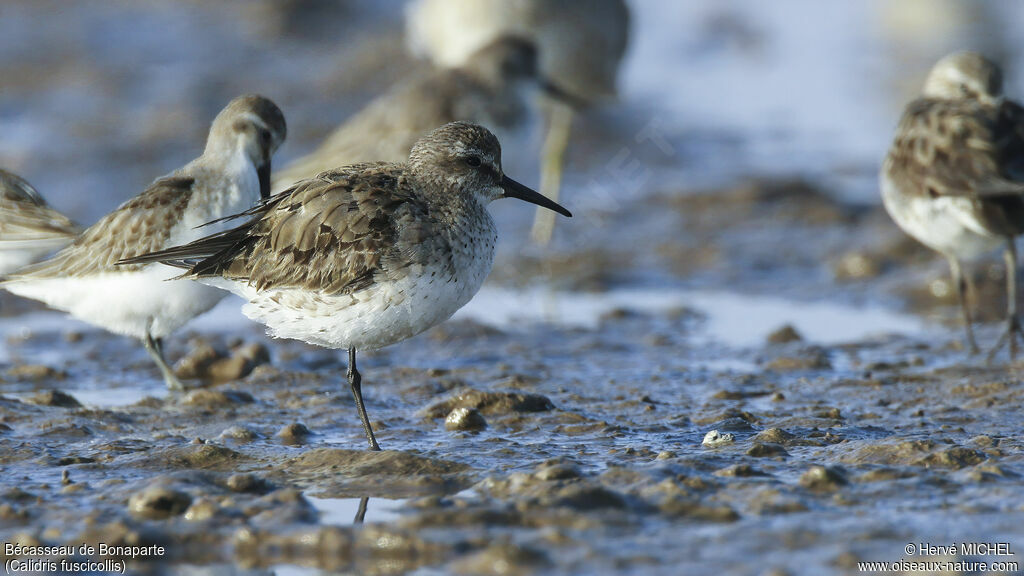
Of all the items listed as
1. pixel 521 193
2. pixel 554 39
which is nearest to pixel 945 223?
pixel 521 193

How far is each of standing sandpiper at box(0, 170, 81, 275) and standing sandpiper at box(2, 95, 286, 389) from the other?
0.56ft

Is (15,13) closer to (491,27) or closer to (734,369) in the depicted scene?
(491,27)

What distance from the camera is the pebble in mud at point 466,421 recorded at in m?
5.83

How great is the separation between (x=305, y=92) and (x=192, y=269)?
9.38 metres

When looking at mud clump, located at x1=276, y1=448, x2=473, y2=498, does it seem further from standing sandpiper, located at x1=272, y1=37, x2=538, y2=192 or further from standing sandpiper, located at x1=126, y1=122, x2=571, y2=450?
standing sandpiper, located at x1=272, y1=37, x2=538, y2=192

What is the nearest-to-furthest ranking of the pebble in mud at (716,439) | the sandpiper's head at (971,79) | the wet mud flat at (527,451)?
the wet mud flat at (527,451)
the pebble in mud at (716,439)
the sandpiper's head at (971,79)

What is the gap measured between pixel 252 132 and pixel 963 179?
391 centimetres

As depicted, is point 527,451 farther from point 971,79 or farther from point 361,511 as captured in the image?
point 971,79

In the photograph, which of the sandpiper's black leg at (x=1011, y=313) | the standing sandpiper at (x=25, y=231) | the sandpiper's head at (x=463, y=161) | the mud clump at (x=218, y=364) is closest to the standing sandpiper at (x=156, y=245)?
the standing sandpiper at (x=25, y=231)

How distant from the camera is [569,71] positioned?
12.2 m

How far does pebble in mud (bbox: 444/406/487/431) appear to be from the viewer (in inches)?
229

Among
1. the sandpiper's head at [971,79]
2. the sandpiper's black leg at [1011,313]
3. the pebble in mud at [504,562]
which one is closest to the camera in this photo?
the pebble in mud at [504,562]

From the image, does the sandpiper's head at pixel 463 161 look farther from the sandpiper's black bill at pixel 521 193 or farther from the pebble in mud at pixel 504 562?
the pebble in mud at pixel 504 562

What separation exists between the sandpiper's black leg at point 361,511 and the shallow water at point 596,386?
0.09ft
